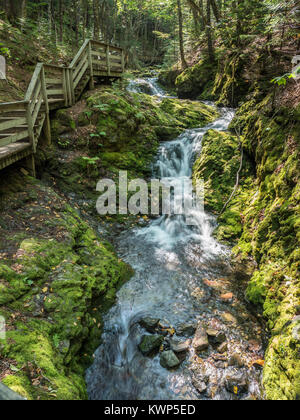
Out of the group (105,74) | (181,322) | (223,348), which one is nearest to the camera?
(223,348)

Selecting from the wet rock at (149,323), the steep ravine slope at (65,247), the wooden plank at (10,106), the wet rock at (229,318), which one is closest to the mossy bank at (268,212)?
the wet rock at (229,318)

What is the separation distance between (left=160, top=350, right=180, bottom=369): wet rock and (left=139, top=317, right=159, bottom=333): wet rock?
546mm

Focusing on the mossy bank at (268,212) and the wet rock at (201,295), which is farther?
the wet rock at (201,295)

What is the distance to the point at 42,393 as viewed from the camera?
2.73 metres

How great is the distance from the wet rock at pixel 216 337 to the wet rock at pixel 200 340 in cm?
9

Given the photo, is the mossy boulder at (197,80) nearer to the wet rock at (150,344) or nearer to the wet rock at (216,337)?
the wet rock at (216,337)

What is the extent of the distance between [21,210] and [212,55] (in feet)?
55.3

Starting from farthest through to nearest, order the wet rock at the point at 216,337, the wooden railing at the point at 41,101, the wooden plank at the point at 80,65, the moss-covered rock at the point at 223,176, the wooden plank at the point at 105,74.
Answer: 1. the wooden plank at the point at 105,74
2. the wooden plank at the point at 80,65
3. the moss-covered rock at the point at 223,176
4. the wooden railing at the point at 41,101
5. the wet rock at the point at 216,337

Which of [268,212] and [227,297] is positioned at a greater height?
[268,212]

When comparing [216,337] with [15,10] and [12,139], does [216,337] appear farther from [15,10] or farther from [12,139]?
[15,10]

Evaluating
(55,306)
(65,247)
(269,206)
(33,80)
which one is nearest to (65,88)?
(33,80)

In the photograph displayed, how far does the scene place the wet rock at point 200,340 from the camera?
4.29 m

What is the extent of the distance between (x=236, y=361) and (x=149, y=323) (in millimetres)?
1608

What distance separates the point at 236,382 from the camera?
375 centimetres
